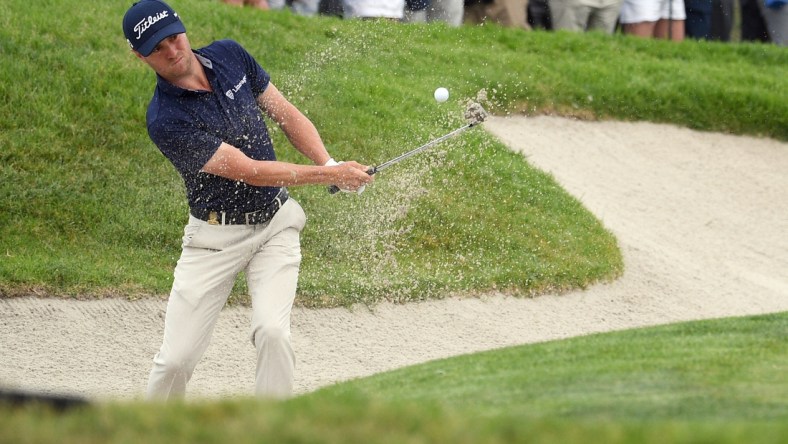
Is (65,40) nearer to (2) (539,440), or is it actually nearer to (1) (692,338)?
(1) (692,338)

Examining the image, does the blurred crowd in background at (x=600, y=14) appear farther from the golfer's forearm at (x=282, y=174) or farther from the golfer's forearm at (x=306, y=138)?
the golfer's forearm at (x=282, y=174)

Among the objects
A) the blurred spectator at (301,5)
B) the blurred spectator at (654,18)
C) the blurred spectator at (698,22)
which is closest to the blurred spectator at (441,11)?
the blurred spectator at (301,5)

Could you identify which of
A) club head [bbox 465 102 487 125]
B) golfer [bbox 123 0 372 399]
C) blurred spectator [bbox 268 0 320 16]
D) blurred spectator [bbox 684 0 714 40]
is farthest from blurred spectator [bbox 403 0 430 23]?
golfer [bbox 123 0 372 399]

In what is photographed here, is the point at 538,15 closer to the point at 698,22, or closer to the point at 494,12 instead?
the point at 494,12

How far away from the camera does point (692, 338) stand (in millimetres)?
7516

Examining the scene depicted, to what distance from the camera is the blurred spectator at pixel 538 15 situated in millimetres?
16891

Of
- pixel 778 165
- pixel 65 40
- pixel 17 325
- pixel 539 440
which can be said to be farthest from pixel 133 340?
pixel 778 165

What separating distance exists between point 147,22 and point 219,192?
1.04m

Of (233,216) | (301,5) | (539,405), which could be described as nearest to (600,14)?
(301,5)

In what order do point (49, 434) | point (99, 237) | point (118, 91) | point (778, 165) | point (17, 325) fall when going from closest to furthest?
point (49, 434) < point (17, 325) < point (99, 237) < point (118, 91) < point (778, 165)

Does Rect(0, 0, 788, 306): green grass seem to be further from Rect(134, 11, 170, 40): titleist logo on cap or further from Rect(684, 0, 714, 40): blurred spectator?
Rect(134, 11, 170, 40): titleist logo on cap

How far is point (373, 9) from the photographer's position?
14.7 metres

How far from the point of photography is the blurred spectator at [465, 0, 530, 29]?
1605 cm

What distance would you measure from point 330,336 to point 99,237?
93.3 inches
